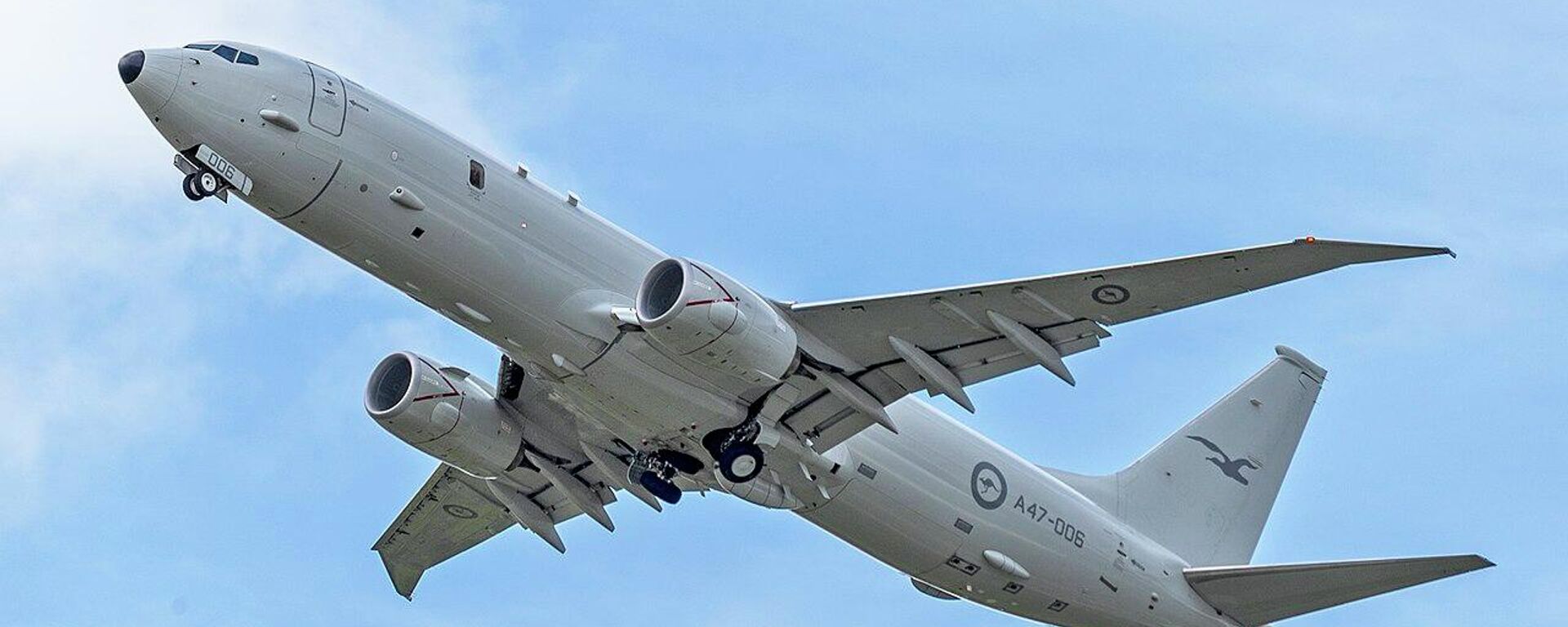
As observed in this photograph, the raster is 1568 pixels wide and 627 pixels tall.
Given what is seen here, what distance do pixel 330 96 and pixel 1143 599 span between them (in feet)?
56.5

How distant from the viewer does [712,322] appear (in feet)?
102

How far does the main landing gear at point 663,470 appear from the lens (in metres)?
35.0

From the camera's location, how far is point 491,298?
3198cm

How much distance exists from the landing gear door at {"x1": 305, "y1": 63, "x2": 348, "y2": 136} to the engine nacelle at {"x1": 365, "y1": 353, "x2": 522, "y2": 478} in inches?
249

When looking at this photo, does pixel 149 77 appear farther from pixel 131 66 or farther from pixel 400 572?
pixel 400 572

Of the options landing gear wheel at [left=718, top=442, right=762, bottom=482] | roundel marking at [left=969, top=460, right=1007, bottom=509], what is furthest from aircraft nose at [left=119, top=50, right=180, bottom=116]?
roundel marking at [left=969, top=460, right=1007, bottom=509]

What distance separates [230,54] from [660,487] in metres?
10.4

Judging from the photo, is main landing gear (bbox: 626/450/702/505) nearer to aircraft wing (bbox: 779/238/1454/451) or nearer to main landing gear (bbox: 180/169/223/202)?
aircraft wing (bbox: 779/238/1454/451)

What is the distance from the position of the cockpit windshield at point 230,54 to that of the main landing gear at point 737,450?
370 inches

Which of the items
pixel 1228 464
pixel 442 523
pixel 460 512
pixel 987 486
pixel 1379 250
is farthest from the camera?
pixel 1228 464

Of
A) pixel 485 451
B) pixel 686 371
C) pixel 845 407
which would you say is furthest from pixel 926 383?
pixel 485 451

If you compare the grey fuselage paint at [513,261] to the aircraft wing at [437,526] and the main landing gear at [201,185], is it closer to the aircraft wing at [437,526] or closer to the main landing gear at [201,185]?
the main landing gear at [201,185]

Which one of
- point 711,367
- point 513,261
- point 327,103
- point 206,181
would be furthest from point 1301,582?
point 206,181

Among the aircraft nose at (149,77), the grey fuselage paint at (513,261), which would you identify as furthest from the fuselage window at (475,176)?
the aircraft nose at (149,77)
